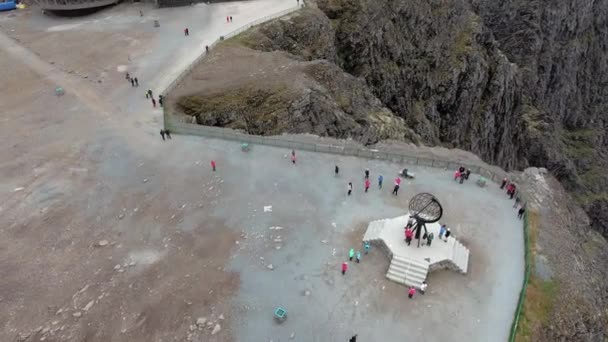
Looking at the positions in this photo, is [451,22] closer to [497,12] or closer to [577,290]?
[497,12]

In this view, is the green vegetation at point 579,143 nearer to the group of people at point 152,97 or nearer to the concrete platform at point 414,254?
the concrete platform at point 414,254

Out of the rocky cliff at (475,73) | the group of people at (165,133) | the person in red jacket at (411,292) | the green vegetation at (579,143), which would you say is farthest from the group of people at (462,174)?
the green vegetation at (579,143)

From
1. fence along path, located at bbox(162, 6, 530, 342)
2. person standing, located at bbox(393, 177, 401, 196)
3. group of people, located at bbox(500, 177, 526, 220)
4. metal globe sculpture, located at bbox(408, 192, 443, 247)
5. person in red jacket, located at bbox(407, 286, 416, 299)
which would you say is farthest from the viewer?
fence along path, located at bbox(162, 6, 530, 342)

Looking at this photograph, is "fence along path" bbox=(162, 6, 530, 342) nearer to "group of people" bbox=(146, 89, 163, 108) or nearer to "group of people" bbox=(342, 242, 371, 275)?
"group of people" bbox=(146, 89, 163, 108)

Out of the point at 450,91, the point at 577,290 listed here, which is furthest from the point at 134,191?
the point at 450,91

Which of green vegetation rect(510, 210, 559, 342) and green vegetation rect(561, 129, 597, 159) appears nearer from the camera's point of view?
green vegetation rect(510, 210, 559, 342)

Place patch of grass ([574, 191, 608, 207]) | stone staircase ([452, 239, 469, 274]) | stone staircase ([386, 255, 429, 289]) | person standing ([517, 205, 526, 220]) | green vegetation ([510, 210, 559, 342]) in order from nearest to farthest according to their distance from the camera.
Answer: green vegetation ([510, 210, 559, 342]), stone staircase ([386, 255, 429, 289]), stone staircase ([452, 239, 469, 274]), person standing ([517, 205, 526, 220]), patch of grass ([574, 191, 608, 207])

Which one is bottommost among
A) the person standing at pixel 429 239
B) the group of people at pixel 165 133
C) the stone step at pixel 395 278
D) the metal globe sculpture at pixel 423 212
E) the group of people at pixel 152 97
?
the stone step at pixel 395 278

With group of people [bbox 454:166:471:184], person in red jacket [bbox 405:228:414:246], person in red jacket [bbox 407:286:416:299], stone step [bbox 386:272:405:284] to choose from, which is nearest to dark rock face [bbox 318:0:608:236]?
group of people [bbox 454:166:471:184]
